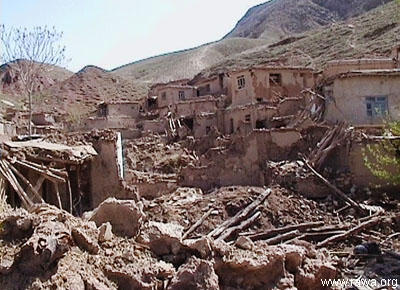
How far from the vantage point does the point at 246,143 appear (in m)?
18.8

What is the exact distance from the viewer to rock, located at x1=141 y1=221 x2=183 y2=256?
25.7ft

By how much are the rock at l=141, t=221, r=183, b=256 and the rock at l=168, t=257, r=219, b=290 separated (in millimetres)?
440

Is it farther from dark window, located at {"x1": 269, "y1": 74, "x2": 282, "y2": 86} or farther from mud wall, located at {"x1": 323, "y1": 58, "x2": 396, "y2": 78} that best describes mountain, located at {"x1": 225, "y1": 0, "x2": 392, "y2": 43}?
mud wall, located at {"x1": 323, "y1": 58, "x2": 396, "y2": 78}

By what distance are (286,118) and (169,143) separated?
7431 millimetres

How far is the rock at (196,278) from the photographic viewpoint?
24.0ft

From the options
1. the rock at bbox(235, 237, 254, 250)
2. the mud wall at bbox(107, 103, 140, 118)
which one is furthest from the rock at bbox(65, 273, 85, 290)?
the mud wall at bbox(107, 103, 140, 118)

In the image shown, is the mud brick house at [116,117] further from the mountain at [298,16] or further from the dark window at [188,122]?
the mountain at [298,16]

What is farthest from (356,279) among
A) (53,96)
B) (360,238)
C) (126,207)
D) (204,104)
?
(53,96)

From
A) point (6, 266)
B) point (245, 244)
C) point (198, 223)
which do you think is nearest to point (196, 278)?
point (245, 244)

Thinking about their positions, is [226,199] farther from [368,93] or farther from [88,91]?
[88,91]

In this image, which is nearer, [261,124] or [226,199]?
[226,199]

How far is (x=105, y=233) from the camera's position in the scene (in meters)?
7.71

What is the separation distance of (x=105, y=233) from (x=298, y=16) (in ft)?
297

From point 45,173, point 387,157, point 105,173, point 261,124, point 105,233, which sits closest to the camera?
point 105,233
